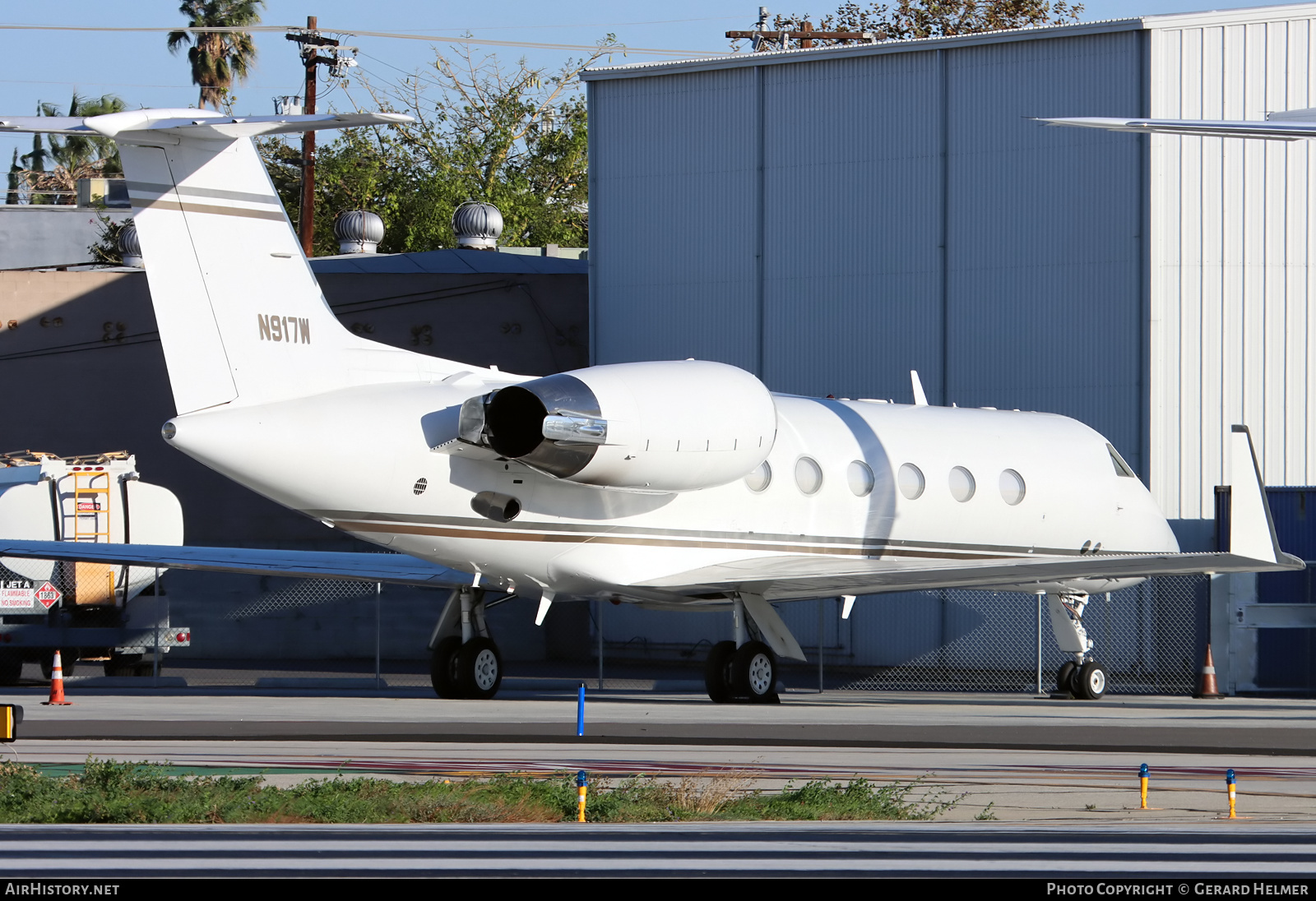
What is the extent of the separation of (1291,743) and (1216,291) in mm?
13527

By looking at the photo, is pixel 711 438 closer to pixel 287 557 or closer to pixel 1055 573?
pixel 1055 573

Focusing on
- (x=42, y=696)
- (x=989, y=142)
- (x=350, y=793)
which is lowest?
(x=42, y=696)

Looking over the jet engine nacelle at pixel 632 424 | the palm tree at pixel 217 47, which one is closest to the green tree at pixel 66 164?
the palm tree at pixel 217 47

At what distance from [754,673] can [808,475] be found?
260 centimetres

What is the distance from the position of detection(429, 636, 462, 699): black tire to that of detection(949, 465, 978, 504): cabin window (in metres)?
6.58

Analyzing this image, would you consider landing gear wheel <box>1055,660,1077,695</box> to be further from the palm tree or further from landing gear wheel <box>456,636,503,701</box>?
the palm tree

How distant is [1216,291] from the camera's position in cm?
2581

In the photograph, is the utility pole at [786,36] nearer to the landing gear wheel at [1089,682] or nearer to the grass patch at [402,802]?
the landing gear wheel at [1089,682]

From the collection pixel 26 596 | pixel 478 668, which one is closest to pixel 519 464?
pixel 478 668

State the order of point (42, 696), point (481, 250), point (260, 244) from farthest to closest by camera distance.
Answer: point (481, 250), point (42, 696), point (260, 244)

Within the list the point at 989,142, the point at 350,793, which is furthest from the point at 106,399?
the point at 350,793

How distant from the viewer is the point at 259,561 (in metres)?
19.7

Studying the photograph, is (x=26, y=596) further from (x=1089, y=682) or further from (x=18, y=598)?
(x=1089, y=682)
